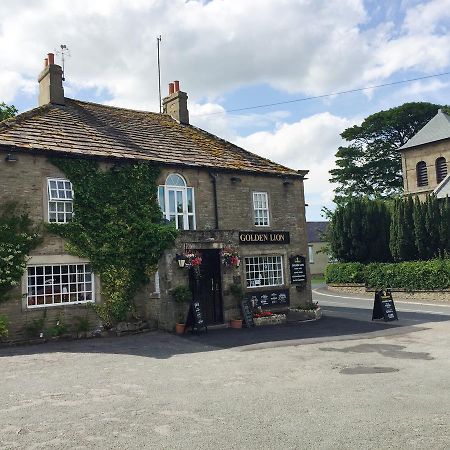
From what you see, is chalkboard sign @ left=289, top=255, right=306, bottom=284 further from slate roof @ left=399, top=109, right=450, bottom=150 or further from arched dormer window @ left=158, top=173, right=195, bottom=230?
slate roof @ left=399, top=109, right=450, bottom=150

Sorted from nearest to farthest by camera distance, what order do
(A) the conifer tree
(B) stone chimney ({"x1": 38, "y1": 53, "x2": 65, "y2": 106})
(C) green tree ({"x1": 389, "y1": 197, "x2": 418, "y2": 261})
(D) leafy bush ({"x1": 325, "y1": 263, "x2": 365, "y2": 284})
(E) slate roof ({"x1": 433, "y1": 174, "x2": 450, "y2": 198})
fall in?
(B) stone chimney ({"x1": 38, "y1": 53, "x2": 65, "y2": 106})
(A) the conifer tree
(C) green tree ({"x1": 389, "y1": 197, "x2": 418, "y2": 261})
(D) leafy bush ({"x1": 325, "y1": 263, "x2": 365, "y2": 284})
(E) slate roof ({"x1": 433, "y1": 174, "x2": 450, "y2": 198})

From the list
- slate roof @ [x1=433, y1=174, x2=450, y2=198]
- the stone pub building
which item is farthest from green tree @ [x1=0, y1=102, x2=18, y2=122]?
slate roof @ [x1=433, y1=174, x2=450, y2=198]

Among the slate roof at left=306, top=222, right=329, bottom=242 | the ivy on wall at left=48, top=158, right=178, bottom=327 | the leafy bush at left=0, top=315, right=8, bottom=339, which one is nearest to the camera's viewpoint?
the leafy bush at left=0, top=315, right=8, bottom=339

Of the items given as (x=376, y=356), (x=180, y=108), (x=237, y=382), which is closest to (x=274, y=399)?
(x=237, y=382)

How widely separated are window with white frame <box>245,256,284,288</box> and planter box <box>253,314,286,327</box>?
6.32 ft

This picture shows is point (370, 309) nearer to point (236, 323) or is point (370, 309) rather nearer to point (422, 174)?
point (236, 323)

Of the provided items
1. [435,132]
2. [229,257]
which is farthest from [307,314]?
→ [435,132]

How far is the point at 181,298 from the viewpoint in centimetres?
1600

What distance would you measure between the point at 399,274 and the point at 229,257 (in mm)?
15640

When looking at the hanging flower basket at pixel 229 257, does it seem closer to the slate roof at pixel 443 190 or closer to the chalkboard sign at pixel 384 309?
the chalkboard sign at pixel 384 309

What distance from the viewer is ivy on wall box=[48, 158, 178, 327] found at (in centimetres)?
1608

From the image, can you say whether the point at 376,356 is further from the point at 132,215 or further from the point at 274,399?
the point at 132,215

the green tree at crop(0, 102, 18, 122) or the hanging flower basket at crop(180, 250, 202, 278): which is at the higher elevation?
the green tree at crop(0, 102, 18, 122)

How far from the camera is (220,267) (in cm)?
1761
